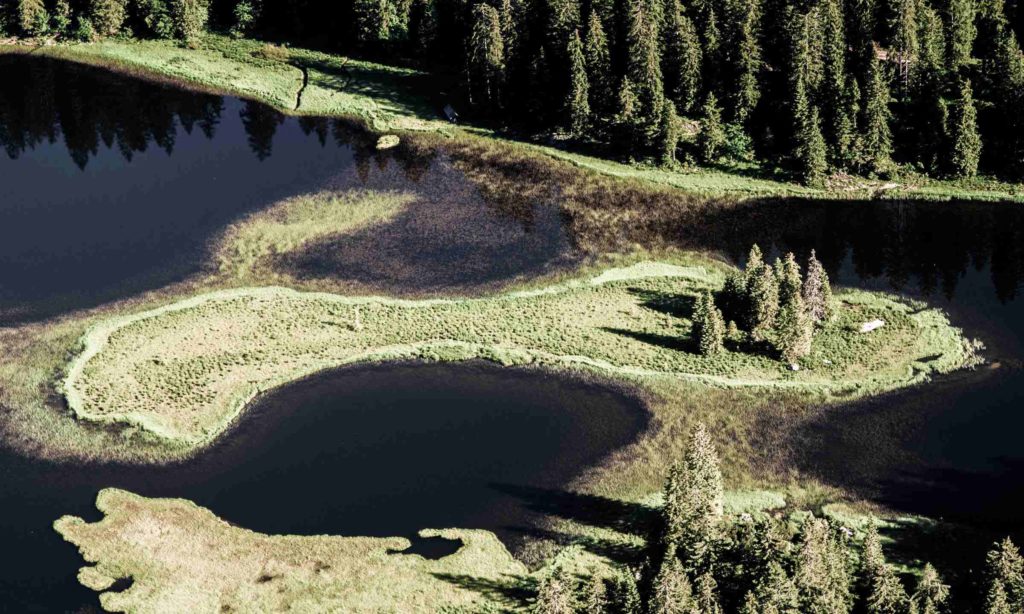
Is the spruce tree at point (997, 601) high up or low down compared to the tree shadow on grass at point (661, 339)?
down

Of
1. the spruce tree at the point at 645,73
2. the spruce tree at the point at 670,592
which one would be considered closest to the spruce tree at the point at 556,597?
the spruce tree at the point at 670,592

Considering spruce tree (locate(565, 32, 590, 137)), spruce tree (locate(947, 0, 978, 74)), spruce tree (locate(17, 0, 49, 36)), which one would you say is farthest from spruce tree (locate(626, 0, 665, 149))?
spruce tree (locate(17, 0, 49, 36))

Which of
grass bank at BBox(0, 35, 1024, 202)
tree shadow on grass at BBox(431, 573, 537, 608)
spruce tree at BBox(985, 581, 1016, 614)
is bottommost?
tree shadow on grass at BBox(431, 573, 537, 608)

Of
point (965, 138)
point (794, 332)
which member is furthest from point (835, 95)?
point (794, 332)

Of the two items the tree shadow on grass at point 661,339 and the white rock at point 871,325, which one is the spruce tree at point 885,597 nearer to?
the tree shadow on grass at point 661,339

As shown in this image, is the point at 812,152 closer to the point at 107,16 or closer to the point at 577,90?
the point at 577,90

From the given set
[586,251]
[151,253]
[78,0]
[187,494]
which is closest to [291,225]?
[151,253]

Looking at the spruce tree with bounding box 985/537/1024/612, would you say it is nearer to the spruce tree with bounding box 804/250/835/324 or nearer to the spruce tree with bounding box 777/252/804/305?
the spruce tree with bounding box 804/250/835/324
